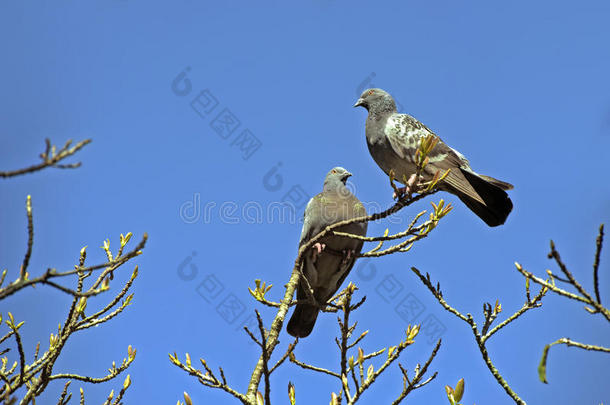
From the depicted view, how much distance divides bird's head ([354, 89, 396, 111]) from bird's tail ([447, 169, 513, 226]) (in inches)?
54.9

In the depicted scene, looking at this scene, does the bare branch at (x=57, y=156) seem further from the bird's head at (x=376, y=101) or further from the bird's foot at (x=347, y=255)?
the bird's head at (x=376, y=101)

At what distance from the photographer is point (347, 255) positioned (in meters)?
4.95

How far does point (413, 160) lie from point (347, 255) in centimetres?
167

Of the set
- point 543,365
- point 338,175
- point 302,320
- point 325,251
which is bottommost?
point 543,365

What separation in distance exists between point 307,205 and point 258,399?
7.29 ft

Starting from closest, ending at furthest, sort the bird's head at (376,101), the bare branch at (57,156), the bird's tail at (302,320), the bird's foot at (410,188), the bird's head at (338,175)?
the bare branch at (57,156), the bird's foot at (410,188), the bird's tail at (302,320), the bird's head at (338,175), the bird's head at (376,101)

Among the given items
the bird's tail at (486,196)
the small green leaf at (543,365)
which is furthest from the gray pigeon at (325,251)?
the small green leaf at (543,365)

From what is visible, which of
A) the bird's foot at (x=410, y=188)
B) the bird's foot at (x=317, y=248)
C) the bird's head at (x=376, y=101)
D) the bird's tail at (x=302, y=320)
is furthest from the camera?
the bird's head at (x=376, y=101)

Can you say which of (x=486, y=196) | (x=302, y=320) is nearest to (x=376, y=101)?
(x=486, y=196)

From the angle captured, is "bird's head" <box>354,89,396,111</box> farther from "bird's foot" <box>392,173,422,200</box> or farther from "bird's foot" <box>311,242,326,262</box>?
"bird's foot" <box>392,173,422,200</box>

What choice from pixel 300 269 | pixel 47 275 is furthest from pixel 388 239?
pixel 47 275

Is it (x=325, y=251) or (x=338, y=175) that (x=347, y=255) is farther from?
(x=338, y=175)

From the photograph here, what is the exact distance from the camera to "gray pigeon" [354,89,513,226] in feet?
19.0

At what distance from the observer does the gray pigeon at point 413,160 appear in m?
5.80
